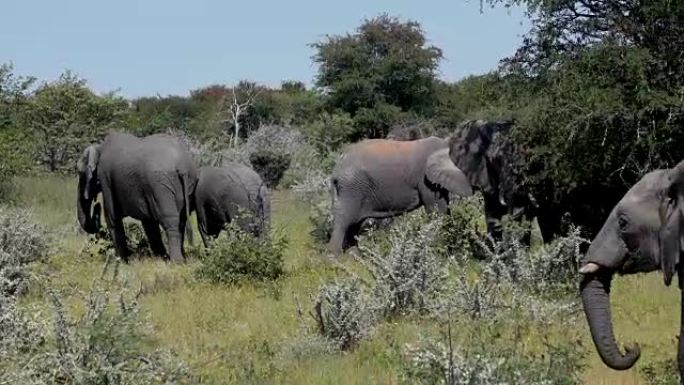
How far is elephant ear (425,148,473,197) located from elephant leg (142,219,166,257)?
3.82m

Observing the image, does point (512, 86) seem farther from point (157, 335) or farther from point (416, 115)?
point (416, 115)

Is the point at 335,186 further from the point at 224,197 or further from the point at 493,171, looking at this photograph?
the point at 493,171

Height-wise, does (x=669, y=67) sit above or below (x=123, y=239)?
above

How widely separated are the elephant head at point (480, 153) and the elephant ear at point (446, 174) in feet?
0.31

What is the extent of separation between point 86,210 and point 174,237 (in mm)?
2164

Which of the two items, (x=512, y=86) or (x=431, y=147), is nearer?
(x=512, y=86)

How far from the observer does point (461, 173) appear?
1438cm

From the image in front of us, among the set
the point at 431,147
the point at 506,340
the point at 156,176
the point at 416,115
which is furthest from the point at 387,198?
the point at 416,115

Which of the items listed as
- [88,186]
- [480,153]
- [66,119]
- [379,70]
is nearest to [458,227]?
[480,153]

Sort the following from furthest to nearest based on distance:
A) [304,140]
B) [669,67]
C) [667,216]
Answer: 1. [304,140]
2. [669,67]
3. [667,216]

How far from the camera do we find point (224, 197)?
14.9 metres

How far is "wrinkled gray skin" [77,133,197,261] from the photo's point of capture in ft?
45.6

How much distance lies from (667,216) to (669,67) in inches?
252

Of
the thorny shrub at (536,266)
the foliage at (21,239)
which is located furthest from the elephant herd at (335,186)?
the thorny shrub at (536,266)
